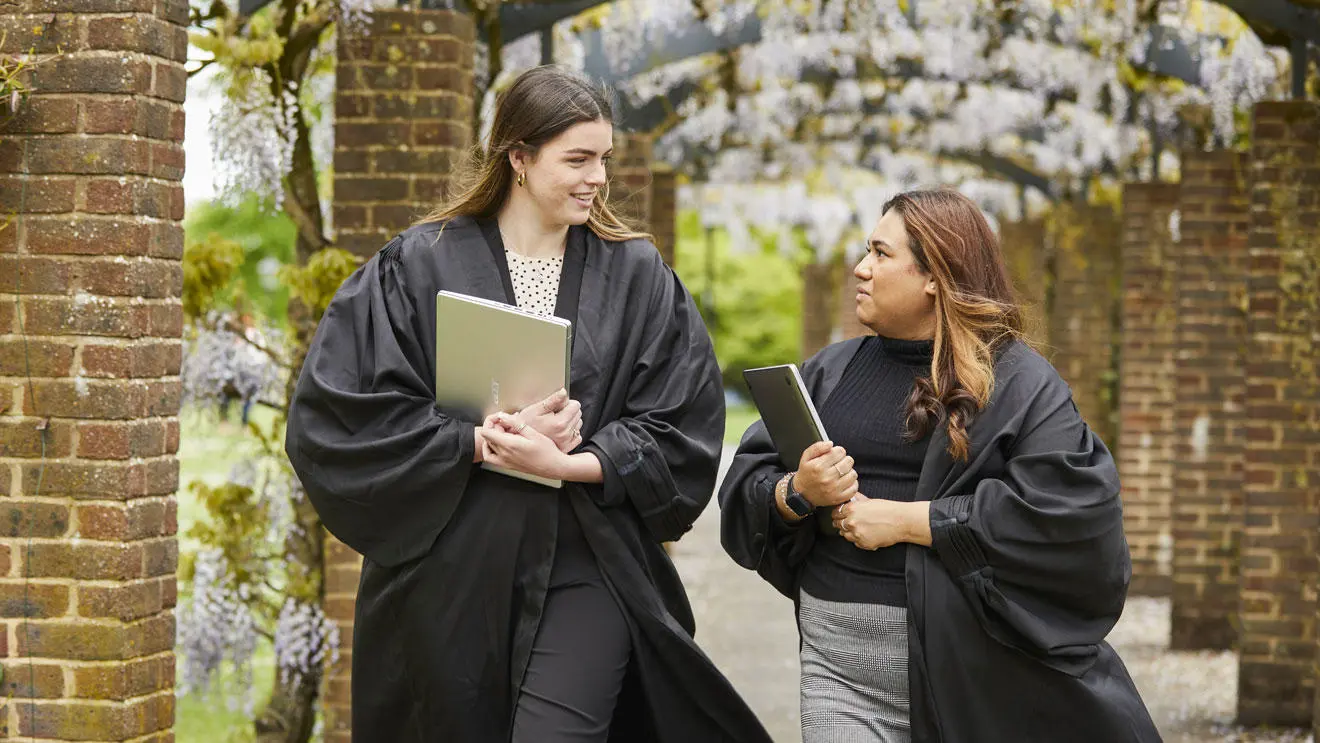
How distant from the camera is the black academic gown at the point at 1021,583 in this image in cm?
302

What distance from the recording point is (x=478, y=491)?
3273 millimetres

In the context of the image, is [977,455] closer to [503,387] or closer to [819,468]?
[819,468]

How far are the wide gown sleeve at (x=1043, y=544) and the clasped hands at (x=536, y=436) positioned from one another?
69 cm

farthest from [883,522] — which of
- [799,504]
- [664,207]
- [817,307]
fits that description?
[817,307]

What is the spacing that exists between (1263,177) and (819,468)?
4.26 m

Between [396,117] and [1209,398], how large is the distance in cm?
488

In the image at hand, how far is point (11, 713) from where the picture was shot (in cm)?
370

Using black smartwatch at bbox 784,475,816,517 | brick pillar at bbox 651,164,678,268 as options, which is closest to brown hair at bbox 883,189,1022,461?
black smartwatch at bbox 784,475,816,517

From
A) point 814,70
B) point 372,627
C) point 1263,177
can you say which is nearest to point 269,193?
point 372,627

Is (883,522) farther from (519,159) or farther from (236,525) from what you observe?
(236,525)

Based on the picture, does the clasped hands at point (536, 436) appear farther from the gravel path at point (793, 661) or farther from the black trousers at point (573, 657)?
the gravel path at point (793, 661)

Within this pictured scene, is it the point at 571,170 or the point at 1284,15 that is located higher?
the point at 1284,15

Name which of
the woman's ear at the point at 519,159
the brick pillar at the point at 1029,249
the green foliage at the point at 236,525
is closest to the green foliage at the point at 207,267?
the green foliage at the point at 236,525

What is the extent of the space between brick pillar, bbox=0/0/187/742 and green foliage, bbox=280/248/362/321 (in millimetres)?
1575
